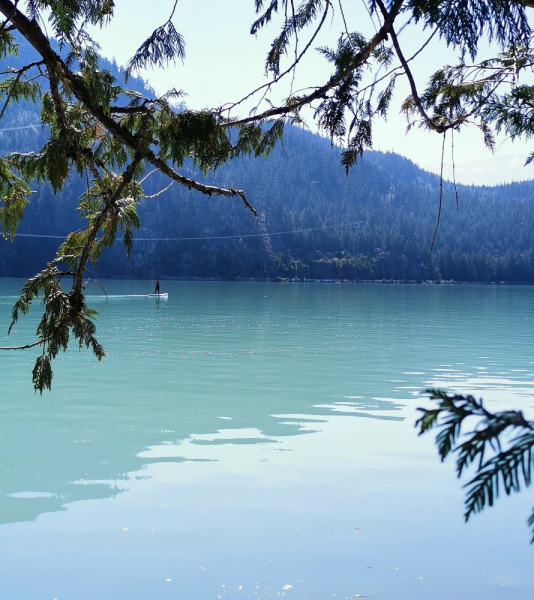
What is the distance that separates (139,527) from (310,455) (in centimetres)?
330

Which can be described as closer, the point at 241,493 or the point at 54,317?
the point at 54,317

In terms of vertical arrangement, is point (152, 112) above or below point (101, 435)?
above

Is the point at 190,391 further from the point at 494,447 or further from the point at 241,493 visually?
the point at 494,447

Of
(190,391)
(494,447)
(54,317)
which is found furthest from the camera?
(190,391)

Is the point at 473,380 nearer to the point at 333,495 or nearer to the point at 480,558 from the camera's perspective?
the point at 333,495

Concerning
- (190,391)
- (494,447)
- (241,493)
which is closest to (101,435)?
(241,493)

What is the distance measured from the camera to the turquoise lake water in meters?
5.80

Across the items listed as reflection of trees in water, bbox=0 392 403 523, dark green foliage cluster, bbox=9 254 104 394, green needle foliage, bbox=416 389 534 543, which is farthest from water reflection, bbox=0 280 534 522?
green needle foliage, bbox=416 389 534 543

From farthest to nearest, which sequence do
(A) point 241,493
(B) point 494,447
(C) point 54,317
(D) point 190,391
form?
(D) point 190,391, (A) point 241,493, (C) point 54,317, (B) point 494,447

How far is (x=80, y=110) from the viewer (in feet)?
15.2

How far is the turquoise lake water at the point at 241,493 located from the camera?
5.80m

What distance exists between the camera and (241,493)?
7.93 m

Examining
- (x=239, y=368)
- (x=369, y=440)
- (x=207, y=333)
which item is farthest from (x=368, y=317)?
(x=369, y=440)

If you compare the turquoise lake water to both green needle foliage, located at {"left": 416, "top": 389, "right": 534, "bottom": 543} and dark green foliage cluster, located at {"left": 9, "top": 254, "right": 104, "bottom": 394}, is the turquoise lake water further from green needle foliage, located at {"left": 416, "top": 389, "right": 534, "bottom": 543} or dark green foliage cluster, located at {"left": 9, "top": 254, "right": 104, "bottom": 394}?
green needle foliage, located at {"left": 416, "top": 389, "right": 534, "bottom": 543}
